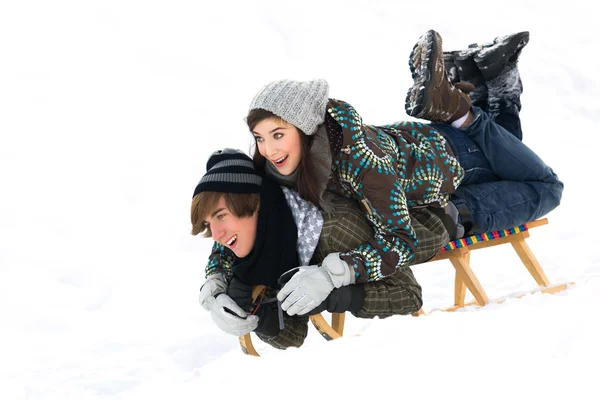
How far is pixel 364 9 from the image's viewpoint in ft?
23.0

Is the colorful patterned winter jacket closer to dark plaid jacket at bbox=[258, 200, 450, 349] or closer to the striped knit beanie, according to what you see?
dark plaid jacket at bbox=[258, 200, 450, 349]

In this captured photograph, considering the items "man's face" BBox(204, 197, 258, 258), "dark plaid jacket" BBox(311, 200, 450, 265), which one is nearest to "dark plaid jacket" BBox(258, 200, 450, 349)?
"dark plaid jacket" BBox(311, 200, 450, 265)

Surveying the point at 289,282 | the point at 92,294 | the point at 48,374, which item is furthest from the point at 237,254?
the point at 92,294

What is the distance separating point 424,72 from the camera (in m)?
2.50

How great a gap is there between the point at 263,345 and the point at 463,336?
172 centimetres

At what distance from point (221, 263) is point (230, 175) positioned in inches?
14.9

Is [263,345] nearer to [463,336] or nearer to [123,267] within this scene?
[123,267]

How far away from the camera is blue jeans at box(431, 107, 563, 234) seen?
2.58 metres

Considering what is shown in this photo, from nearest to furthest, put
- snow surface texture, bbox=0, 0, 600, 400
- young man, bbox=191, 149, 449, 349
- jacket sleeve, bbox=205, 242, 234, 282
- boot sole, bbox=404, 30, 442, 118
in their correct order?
snow surface texture, bbox=0, 0, 600, 400
young man, bbox=191, 149, 449, 349
jacket sleeve, bbox=205, 242, 234, 282
boot sole, bbox=404, 30, 442, 118

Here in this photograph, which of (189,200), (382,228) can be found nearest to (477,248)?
(382,228)

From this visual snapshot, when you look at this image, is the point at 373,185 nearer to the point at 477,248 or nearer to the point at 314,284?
the point at 314,284

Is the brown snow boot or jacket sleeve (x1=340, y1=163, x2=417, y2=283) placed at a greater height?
the brown snow boot

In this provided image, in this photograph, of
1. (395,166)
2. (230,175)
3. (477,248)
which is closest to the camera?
(230,175)

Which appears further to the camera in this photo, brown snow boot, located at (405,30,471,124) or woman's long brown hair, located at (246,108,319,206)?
brown snow boot, located at (405,30,471,124)
